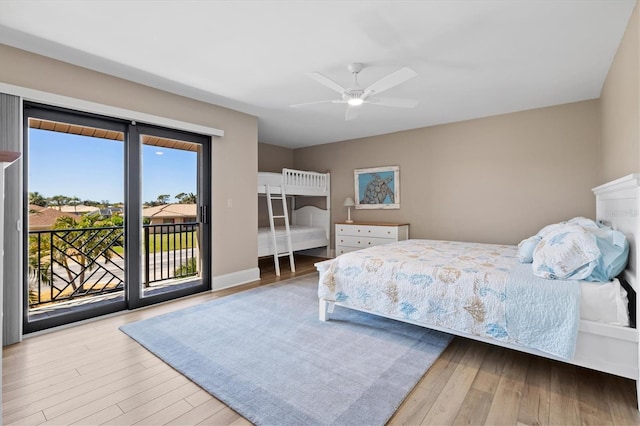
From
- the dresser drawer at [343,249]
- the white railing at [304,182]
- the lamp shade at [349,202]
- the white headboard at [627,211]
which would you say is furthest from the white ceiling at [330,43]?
the dresser drawer at [343,249]

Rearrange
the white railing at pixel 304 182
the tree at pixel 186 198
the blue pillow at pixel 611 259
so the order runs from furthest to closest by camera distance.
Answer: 1. the white railing at pixel 304 182
2. the tree at pixel 186 198
3. the blue pillow at pixel 611 259

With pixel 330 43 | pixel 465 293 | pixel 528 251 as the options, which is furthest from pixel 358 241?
pixel 330 43

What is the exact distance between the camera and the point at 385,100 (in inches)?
121

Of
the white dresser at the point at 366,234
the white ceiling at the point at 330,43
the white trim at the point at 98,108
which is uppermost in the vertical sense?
the white ceiling at the point at 330,43

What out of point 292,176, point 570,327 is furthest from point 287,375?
point 292,176

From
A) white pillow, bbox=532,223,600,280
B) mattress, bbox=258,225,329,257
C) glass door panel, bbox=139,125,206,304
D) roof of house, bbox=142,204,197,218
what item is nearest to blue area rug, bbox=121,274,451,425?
glass door panel, bbox=139,125,206,304

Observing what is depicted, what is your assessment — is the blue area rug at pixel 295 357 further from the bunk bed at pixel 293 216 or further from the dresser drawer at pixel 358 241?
the dresser drawer at pixel 358 241

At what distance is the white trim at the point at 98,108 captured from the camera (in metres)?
2.58

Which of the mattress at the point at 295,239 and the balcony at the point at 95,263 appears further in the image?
the mattress at the point at 295,239

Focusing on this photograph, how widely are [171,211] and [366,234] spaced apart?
119 inches

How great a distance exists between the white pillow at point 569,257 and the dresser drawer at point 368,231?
288 centimetres

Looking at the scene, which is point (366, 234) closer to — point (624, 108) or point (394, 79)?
point (394, 79)

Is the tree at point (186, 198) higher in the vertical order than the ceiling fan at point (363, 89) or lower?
lower

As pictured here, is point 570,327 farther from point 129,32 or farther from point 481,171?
point 129,32
